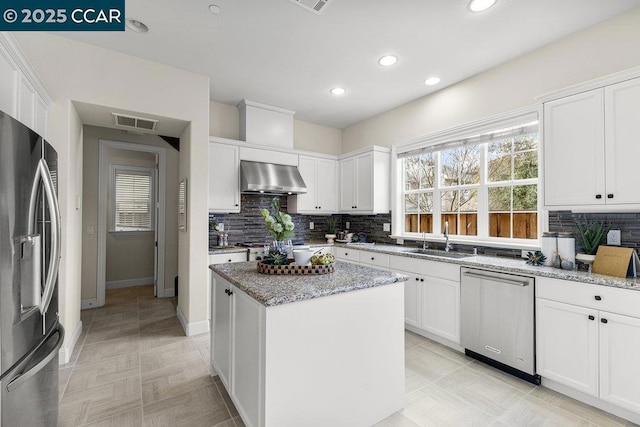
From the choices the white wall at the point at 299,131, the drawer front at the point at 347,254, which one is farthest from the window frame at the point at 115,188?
the drawer front at the point at 347,254

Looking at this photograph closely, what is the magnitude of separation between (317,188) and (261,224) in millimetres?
1038

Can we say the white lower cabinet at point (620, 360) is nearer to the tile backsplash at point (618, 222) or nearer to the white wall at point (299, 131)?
the tile backsplash at point (618, 222)

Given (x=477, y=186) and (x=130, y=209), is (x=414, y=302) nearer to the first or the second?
(x=477, y=186)

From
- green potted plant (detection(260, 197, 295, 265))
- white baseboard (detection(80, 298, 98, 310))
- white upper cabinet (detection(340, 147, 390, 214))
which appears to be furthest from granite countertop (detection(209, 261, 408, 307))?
white baseboard (detection(80, 298, 98, 310))

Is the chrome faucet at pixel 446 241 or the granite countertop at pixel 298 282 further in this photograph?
the chrome faucet at pixel 446 241

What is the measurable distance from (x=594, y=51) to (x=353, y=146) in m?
3.16

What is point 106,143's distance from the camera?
14.1 ft

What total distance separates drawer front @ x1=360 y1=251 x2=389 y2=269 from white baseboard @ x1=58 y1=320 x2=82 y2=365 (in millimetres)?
3113

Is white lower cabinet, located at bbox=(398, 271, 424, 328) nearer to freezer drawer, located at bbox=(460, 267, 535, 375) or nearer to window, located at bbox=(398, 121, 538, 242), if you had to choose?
freezer drawer, located at bbox=(460, 267, 535, 375)

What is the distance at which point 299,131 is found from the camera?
493 centimetres

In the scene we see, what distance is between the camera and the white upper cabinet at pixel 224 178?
378cm

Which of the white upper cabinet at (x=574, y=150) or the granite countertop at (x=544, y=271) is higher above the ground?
the white upper cabinet at (x=574, y=150)

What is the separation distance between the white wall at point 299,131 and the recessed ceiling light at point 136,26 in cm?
156

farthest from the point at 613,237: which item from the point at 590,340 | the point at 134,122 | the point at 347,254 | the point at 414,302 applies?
the point at 134,122
